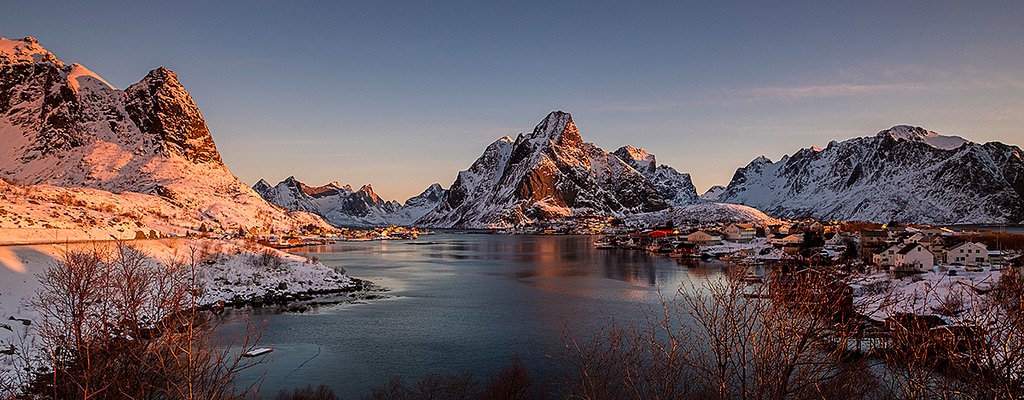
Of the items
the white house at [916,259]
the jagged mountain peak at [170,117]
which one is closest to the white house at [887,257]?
the white house at [916,259]

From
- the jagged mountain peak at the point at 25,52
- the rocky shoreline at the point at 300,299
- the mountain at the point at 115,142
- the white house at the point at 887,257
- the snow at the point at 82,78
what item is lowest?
the rocky shoreline at the point at 300,299

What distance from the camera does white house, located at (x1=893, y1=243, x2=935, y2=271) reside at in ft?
152

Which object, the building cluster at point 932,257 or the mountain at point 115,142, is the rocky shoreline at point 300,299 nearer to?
the building cluster at point 932,257

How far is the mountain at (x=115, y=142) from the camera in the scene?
91438 mm

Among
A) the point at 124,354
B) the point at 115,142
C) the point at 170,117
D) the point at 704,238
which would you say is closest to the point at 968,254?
the point at 704,238

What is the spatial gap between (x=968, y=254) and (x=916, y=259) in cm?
719

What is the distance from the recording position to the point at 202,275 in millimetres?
36000

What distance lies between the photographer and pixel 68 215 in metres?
45.4

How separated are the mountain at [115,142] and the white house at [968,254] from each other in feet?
282

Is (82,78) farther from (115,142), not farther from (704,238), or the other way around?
(704,238)

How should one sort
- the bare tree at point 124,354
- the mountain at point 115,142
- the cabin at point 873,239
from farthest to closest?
the mountain at point 115,142
the cabin at point 873,239
the bare tree at point 124,354

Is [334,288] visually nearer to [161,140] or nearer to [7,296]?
[7,296]

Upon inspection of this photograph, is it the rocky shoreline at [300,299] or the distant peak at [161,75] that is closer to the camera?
A: the rocky shoreline at [300,299]

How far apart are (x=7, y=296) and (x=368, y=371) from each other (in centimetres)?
1400
